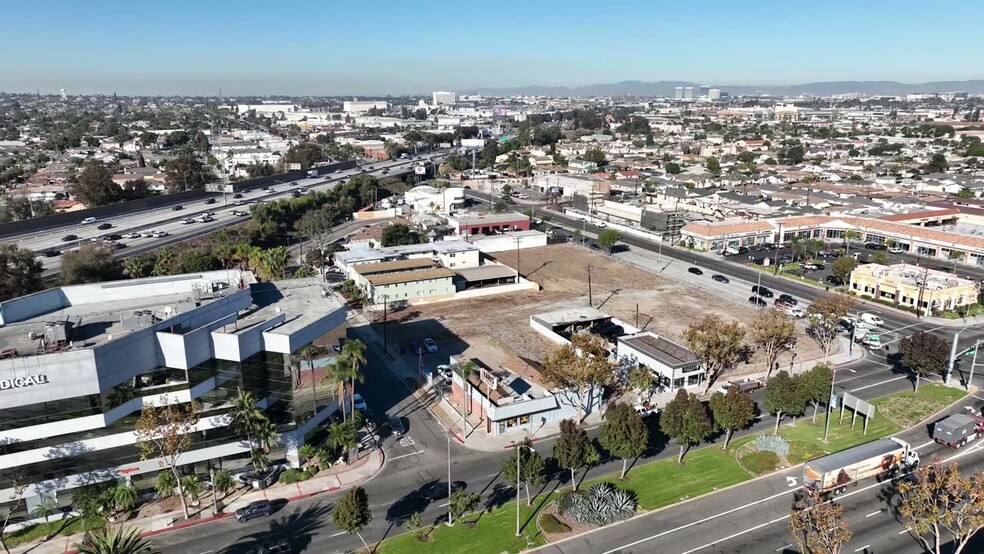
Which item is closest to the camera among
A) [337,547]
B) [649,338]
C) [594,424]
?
[337,547]

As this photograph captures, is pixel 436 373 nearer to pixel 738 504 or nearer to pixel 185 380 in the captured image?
pixel 185 380

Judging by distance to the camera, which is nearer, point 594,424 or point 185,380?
point 185,380

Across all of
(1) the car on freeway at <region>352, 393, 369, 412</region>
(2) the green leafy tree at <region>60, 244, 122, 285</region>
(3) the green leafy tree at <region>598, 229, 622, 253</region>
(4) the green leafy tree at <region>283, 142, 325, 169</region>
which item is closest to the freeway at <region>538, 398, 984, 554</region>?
(1) the car on freeway at <region>352, 393, 369, 412</region>

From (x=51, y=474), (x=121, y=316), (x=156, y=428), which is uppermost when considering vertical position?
(x=121, y=316)

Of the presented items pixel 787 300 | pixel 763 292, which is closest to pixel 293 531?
pixel 787 300

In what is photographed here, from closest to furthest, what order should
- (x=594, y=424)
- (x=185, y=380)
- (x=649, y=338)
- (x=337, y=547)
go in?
(x=337, y=547) → (x=185, y=380) → (x=594, y=424) → (x=649, y=338)

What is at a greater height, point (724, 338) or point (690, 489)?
point (724, 338)

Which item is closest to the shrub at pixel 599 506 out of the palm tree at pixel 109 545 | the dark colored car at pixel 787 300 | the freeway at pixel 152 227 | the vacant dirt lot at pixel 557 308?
the palm tree at pixel 109 545

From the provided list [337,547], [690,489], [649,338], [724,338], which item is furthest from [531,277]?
[337,547]
